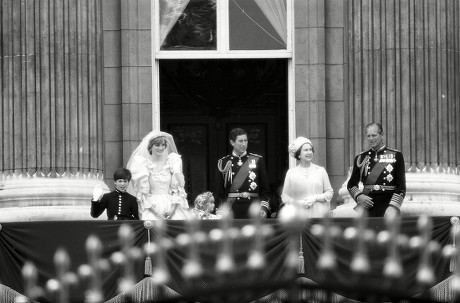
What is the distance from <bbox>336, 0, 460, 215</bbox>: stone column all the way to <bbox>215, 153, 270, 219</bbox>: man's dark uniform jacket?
1.98 m

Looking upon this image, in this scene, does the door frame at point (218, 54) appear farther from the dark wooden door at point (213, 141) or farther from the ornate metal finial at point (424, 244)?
the ornate metal finial at point (424, 244)

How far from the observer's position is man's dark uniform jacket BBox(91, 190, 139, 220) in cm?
1623

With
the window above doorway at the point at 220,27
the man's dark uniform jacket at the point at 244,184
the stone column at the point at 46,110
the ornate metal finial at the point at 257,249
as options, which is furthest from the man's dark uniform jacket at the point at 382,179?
the window above doorway at the point at 220,27

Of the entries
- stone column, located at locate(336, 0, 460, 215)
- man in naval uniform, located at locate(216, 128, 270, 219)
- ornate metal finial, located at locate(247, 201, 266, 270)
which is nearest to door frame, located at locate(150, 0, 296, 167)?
stone column, located at locate(336, 0, 460, 215)

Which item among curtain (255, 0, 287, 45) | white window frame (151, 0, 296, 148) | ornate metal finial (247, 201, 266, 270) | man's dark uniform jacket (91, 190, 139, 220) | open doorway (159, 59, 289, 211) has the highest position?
curtain (255, 0, 287, 45)

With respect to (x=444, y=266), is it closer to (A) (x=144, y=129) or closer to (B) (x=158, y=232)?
(B) (x=158, y=232)

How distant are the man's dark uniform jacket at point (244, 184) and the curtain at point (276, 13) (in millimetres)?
3904

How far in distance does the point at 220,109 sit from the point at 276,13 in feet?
14.1

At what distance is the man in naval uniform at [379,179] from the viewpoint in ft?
54.1

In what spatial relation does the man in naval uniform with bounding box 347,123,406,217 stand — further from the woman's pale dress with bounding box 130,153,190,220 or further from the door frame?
the door frame

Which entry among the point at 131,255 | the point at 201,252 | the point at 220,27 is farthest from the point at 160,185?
the point at 220,27

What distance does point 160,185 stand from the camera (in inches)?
656

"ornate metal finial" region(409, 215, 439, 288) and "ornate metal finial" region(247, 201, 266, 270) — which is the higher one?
"ornate metal finial" region(247, 201, 266, 270)

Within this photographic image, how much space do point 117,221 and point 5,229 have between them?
137cm
